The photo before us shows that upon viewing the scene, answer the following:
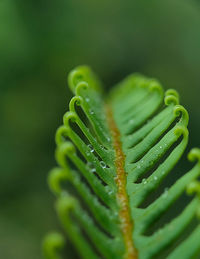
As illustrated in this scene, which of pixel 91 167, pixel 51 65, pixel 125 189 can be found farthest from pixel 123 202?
pixel 51 65

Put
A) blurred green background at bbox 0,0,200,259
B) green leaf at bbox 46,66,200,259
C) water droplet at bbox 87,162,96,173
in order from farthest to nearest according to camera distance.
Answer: blurred green background at bbox 0,0,200,259, water droplet at bbox 87,162,96,173, green leaf at bbox 46,66,200,259

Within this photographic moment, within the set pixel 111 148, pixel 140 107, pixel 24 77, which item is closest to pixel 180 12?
pixel 24 77

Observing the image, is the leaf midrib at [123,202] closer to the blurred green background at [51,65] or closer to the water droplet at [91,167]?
the water droplet at [91,167]

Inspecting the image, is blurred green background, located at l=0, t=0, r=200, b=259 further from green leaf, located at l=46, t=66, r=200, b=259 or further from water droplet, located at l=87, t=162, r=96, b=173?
water droplet, located at l=87, t=162, r=96, b=173

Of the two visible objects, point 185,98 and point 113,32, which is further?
point 113,32

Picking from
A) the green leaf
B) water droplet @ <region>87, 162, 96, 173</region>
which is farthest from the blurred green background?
water droplet @ <region>87, 162, 96, 173</region>

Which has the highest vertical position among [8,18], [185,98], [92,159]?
[8,18]

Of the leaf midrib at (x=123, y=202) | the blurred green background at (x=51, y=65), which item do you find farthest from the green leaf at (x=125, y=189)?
the blurred green background at (x=51, y=65)

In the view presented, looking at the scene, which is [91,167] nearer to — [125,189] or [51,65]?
[125,189]

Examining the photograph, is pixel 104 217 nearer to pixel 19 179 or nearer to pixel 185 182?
pixel 185 182
